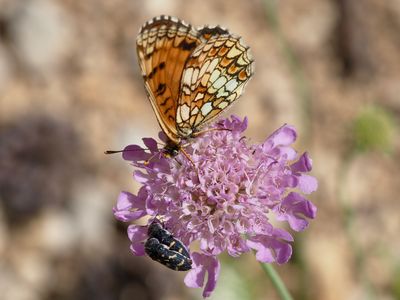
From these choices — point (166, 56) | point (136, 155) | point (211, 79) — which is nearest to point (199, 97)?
point (211, 79)

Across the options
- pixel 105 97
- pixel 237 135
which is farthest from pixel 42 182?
pixel 237 135

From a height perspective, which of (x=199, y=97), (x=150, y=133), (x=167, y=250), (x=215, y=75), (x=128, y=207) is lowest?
(x=167, y=250)

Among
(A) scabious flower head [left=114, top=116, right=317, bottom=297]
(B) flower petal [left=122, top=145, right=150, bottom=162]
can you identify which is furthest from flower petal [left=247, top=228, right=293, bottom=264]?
(B) flower petal [left=122, top=145, right=150, bottom=162]

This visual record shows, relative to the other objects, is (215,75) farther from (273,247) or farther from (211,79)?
(273,247)

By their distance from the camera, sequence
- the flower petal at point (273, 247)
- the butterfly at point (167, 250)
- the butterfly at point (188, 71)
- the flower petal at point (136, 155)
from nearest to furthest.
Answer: the butterfly at point (167, 250) → the flower petal at point (273, 247) → the butterfly at point (188, 71) → the flower petal at point (136, 155)

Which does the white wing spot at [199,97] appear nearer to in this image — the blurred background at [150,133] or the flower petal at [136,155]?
the flower petal at [136,155]

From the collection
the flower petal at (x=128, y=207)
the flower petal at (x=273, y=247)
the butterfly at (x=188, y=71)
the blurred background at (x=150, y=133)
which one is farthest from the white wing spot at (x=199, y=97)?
the blurred background at (x=150, y=133)

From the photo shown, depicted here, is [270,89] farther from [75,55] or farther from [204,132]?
[204,132]
